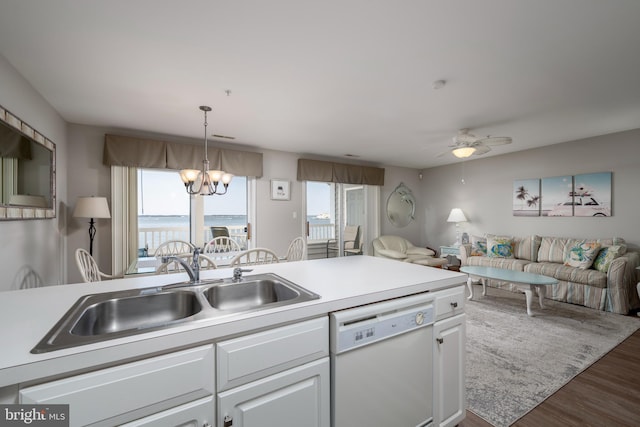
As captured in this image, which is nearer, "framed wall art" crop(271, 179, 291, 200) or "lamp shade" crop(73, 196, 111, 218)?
"lamp shade" crop(73, 196, 111, 218)

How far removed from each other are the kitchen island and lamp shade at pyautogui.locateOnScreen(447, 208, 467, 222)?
4.40 metres

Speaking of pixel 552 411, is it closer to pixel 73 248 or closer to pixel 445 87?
pixel 445 87

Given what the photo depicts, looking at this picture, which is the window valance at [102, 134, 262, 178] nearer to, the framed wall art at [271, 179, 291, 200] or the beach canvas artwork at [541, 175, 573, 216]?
the framed wall art at [271, 179, 291, 200]

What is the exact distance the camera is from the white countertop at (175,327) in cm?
70

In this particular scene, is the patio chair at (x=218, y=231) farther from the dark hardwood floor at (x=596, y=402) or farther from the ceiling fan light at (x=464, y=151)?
the dark hardwood floor at (x=596, y=402)

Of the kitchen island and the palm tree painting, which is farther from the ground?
the palm tree painting

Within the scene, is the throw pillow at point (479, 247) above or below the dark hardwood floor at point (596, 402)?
above

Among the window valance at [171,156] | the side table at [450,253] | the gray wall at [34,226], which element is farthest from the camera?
the side table at [450,253]

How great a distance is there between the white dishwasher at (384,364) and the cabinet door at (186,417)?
0.48 metres

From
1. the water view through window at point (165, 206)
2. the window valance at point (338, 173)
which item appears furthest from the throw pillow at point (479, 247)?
the water view through window at point (165, 206)

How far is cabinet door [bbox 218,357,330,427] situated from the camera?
922 millimetres

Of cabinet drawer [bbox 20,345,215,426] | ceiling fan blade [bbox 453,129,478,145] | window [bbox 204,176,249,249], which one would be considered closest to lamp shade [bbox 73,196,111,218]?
window [bbox 204,176,249,249]

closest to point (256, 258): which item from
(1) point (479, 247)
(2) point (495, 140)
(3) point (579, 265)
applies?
(2) point (495, 140)

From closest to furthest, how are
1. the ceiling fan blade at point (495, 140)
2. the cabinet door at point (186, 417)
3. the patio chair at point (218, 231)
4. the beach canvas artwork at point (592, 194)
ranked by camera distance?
1. the cabinet door at point (186, 417)
2. the ceiling fan blade at point (495, 140)
3. the beach canvas artwork at point (592, 194)
4. the patio chair at point (218, 231)
